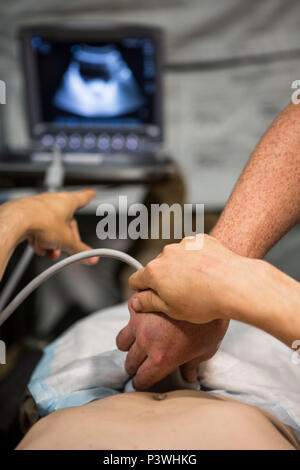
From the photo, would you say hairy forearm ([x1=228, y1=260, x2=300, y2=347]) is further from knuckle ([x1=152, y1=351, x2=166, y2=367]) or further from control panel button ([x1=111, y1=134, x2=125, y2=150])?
control panel button ([x1=111, y1=134, x2=125, y2=150])

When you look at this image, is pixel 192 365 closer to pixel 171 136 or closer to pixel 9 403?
pixel 9 403

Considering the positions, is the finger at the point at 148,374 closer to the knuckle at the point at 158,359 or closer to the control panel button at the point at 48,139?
the knuckle at the point at 158,359

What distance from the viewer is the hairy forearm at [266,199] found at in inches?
32.0

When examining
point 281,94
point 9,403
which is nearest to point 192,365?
point 9,403

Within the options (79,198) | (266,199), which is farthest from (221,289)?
(79,198)

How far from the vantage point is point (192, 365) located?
757 millimetres

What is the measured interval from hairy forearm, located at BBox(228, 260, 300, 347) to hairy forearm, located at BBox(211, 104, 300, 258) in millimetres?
224

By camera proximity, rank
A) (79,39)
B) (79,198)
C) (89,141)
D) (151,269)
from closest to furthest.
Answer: (151,269)
(79,198)
(79,39)
(89,141)

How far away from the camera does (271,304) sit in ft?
1.79

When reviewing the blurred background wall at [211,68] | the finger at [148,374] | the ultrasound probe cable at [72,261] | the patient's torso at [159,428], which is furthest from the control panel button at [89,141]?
the patient's torso at [159,428]

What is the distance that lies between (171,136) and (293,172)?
1.11 m

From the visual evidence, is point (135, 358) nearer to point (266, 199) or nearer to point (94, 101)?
point (266, 199)

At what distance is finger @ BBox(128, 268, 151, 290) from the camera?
0.66 m

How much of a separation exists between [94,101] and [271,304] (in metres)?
1.28
